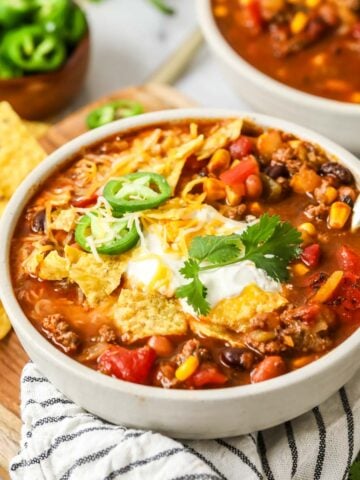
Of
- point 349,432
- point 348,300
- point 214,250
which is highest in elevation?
point 214,250

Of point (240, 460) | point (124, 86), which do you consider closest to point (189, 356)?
point (240, 460)

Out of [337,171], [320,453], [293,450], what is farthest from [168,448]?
[337,171]

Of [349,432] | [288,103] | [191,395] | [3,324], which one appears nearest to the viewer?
[191,395]

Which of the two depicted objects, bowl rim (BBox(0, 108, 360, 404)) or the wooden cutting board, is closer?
bowl rim (BBox(0, 108, 360, 404))

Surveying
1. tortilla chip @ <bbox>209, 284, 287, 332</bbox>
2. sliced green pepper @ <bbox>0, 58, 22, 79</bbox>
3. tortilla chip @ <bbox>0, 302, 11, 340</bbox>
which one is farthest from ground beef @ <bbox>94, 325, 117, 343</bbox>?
sliced green pepper @ <bbox>0, 58, 22, 79</bbox>

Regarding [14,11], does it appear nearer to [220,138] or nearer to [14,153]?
[14,153]

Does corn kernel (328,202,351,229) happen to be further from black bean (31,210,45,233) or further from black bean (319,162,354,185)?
black bean (31,210,45,233)
